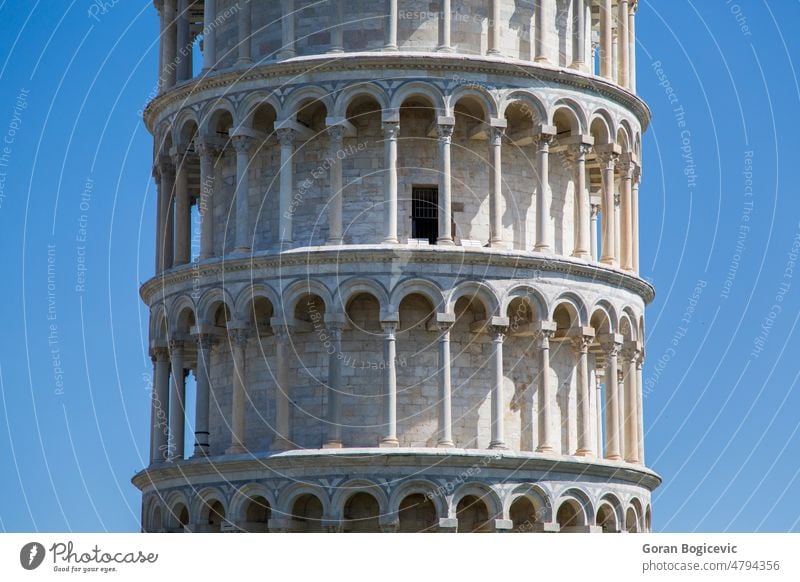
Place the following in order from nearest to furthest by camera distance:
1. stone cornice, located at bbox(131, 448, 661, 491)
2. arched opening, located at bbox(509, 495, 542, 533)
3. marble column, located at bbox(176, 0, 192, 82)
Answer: stone cornice, located at bbox(131, 448, 661, 491)
arched opening, located at bbox(509, 495, 542, 533)
marble column, located at bbox(176, 0, 192, 82)

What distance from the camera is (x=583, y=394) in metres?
55.7

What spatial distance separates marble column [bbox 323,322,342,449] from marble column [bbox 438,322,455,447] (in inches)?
93.1

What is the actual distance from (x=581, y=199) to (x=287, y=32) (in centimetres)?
823

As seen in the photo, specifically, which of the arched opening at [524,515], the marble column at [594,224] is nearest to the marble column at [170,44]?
the marble column at [594,224]

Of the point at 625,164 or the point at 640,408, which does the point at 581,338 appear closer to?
the point at 640,408

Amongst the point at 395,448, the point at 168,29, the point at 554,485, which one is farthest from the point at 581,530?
the point at 168,29

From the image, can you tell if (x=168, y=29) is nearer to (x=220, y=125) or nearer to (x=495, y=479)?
(x=220, y=125)

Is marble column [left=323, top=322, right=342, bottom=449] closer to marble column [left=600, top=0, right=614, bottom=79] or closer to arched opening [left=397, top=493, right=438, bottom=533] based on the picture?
arched opening [left=397, top=493, right=438, bottom=533]

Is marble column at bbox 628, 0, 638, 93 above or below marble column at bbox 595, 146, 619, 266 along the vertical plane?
above

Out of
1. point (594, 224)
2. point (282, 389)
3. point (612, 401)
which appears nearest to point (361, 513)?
point (282, 389)

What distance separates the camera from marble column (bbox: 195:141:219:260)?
56250 millimetres

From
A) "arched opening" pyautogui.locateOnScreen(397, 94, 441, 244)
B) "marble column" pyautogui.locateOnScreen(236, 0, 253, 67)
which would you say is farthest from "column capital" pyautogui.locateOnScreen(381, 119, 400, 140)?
"marble column" pyautogui.locateOnScreen(236, 0, 253, 67)

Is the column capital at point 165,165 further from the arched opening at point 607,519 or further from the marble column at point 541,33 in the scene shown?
the arched opening at point 607,519

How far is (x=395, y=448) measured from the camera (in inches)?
2076
